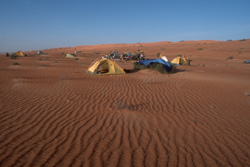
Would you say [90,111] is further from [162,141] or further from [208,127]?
[208,127]

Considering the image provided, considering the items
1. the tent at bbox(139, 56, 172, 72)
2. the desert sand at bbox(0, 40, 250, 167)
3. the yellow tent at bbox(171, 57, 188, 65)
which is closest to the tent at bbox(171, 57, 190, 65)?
the yellow tent at bbox(171, 57, 188, 65)

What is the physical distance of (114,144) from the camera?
330 cm

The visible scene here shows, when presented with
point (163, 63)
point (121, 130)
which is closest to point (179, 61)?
point (163, 63)

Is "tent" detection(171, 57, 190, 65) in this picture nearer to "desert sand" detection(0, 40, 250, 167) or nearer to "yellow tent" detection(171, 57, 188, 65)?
"yellow tent" detection(171, 57, 188, 65)

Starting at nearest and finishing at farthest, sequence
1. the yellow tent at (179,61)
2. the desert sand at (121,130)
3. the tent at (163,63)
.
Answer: the desert sand at (121,130)
the tent at (163,63)
the yellow tent at (179,61)

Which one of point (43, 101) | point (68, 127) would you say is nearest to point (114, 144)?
point (68, 127)

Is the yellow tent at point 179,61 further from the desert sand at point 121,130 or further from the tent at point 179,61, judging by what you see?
the desert sand at point 121,130

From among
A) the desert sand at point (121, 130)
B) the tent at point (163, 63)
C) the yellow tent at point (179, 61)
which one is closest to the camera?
the desert sand at point (121, 130)

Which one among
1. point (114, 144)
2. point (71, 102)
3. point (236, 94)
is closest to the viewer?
point (114, 144)

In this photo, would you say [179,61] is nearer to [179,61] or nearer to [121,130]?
[179,61]

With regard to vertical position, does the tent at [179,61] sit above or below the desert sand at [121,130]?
above

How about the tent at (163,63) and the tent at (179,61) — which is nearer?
the tent at (163,63)

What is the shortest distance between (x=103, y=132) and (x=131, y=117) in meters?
1.03

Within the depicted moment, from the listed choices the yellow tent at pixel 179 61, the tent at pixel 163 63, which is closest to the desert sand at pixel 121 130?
the tent at pixel 163 63
